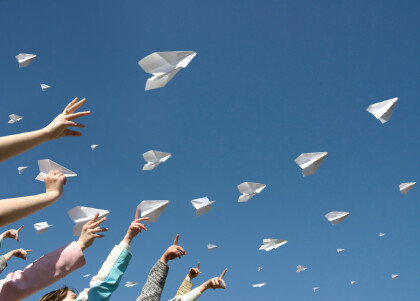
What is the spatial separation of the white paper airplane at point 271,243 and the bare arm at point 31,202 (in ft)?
29.4

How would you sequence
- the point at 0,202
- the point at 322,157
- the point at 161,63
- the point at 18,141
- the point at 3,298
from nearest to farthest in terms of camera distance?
the point at 0,202, the point at 18,141, the point at 3,298, the point at 161,63, the point at 322,157

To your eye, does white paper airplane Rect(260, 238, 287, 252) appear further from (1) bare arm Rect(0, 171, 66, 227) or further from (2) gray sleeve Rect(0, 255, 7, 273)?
(1) bare arm Rect(0, 171, 66, 227)

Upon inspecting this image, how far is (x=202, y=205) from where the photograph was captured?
936cm

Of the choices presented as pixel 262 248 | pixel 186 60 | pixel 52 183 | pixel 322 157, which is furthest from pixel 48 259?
pixel 262 248

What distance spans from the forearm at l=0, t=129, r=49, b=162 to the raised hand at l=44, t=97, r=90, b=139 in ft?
0.60

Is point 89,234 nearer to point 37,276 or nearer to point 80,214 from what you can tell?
point 37,276

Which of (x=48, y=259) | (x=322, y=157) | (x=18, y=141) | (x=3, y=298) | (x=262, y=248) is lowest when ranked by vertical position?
(x=262, y=248)

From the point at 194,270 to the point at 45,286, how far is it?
11.8ft

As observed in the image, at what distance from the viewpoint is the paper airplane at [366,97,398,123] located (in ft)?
29.7

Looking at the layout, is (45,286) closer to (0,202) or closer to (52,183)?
(52,183)

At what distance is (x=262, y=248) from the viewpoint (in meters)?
10.5

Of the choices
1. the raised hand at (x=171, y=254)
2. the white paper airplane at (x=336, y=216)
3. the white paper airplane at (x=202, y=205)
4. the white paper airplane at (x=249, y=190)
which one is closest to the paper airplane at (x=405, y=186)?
the white paper airplane at (x=336, y=216)

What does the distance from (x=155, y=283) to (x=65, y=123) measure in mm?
2640

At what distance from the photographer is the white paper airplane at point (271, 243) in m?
10.5
